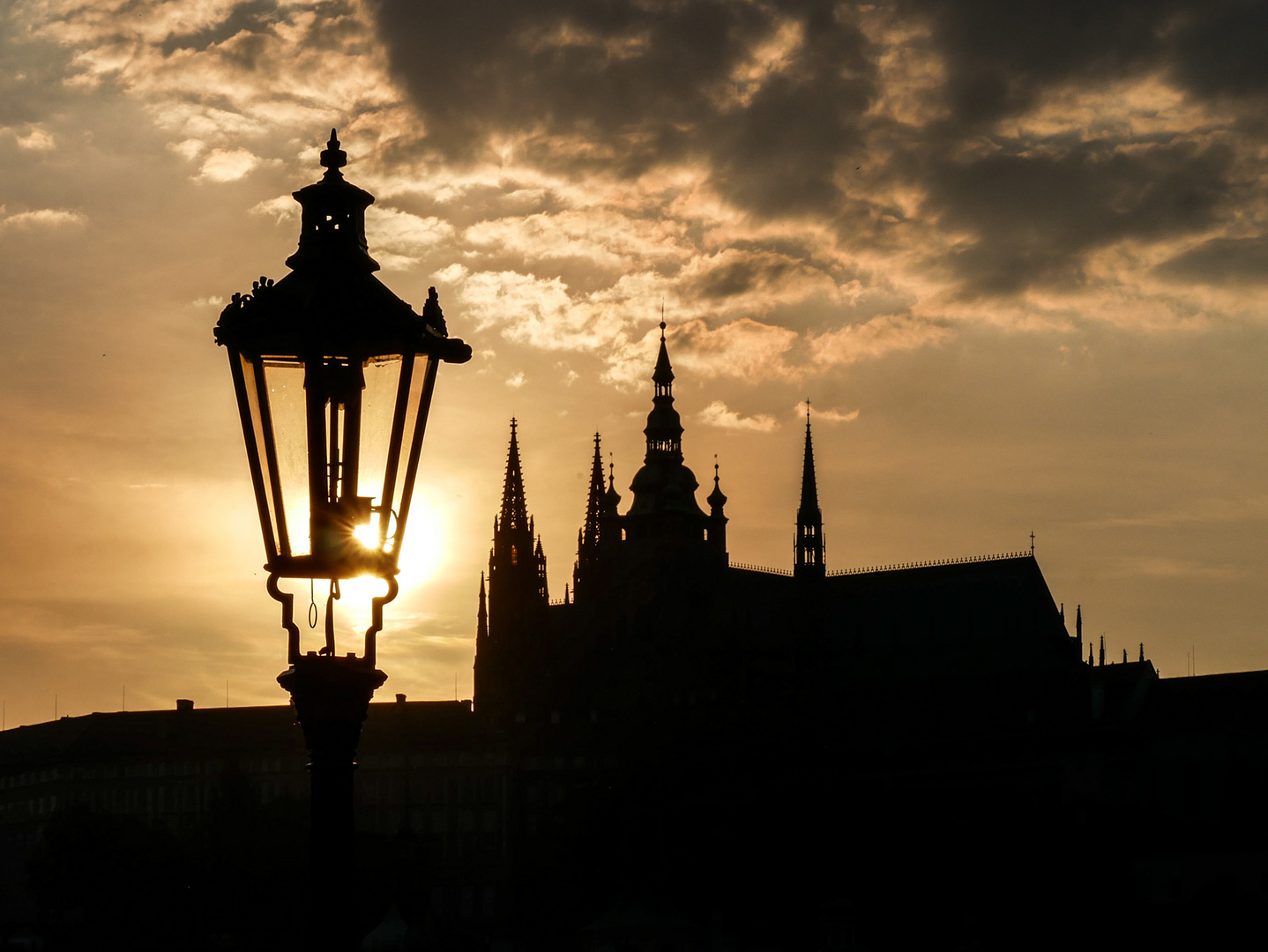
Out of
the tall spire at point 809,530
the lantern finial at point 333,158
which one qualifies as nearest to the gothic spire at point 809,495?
the tall spire at point 809,530

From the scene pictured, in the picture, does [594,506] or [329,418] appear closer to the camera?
[329,418]

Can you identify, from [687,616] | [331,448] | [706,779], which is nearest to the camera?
[331,448]

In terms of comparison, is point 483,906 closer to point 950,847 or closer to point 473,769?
point 473,769

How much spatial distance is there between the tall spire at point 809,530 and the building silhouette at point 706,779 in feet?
1.21

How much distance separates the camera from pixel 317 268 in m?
9.83

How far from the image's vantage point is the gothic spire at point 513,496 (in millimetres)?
162000

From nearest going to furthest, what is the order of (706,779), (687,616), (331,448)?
(331,448) → (706,779) → (687,616)

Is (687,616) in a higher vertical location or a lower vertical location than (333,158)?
higher

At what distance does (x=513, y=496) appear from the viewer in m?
162

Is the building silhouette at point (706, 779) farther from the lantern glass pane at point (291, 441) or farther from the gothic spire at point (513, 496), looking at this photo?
the lantern glass pane at point (291, 441)

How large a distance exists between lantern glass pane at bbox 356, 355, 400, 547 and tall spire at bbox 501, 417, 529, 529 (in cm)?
15231

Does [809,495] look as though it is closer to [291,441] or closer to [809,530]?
[809,530]

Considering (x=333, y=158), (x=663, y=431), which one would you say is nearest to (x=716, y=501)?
(x=663, y=431)

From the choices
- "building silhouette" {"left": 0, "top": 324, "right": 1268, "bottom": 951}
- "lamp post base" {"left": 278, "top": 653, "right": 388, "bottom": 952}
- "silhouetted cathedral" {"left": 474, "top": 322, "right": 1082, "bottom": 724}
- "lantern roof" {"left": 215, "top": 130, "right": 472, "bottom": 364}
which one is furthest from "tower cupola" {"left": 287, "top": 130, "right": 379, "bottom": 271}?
"silhouetted cathedral" {"left": 474, "top": 322, "right": 1082, "bottom": 724}
